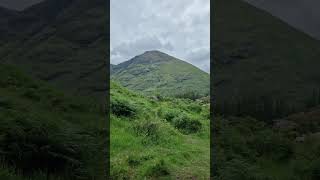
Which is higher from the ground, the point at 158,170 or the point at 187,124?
the point at 187,124

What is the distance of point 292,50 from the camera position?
154 m

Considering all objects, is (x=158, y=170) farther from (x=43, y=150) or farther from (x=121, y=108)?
(x=121, y=108)

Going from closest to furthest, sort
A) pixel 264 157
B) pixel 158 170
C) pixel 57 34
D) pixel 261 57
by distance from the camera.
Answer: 1. pixel 158 170
2. pixel 264 157
3. pixel 261 57
4. pixel 57 34

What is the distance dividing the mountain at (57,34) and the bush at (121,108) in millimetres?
72330

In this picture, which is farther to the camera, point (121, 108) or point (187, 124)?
point (187, 124)

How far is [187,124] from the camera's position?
24.1 m

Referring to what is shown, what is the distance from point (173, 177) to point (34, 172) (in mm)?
5211

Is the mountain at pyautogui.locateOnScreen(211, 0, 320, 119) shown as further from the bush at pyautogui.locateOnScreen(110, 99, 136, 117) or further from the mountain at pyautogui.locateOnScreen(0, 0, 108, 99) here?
the bush at pyautogui.locateOnScreen(110, 99, 136, 117)

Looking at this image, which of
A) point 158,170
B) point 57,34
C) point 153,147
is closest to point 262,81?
point 57,34

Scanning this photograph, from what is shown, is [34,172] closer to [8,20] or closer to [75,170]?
[75,170]

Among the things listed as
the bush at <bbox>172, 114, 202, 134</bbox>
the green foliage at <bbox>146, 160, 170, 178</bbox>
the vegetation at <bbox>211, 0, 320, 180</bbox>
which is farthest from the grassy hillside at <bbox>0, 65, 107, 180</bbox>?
the bush at <bbox>172, 114, 202, 134</bbox>

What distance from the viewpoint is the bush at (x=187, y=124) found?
23469mm

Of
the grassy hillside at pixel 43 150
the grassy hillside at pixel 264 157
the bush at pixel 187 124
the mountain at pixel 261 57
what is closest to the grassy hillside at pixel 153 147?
the bush at pixel 187 124

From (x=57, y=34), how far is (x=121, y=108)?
142 metres
